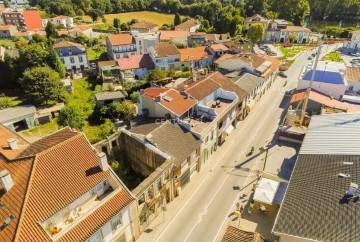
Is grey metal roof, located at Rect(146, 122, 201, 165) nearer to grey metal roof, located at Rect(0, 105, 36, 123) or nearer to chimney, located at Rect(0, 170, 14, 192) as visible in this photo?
chimney, located at Rect(0, 170, 14, 192)

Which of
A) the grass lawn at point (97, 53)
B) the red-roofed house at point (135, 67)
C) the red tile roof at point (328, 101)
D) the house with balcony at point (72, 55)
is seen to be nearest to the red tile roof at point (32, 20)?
the grass lawn at point (97, 53)

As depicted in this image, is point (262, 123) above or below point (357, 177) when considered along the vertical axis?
below

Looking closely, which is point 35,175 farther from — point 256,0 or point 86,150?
point 256,0

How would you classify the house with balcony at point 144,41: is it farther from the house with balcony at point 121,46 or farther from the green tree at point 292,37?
the green tree at point 292,37

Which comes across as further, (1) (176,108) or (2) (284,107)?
(2) (284,107)

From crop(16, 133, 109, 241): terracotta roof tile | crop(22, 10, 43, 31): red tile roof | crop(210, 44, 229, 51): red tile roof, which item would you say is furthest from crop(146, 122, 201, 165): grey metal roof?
crop(22, 10, 43, 31): red tile roof

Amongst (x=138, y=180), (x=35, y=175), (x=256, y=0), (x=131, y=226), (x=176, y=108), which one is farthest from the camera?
(x=256, y=0)

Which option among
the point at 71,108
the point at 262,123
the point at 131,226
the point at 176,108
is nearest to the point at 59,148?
the point at 131,226
